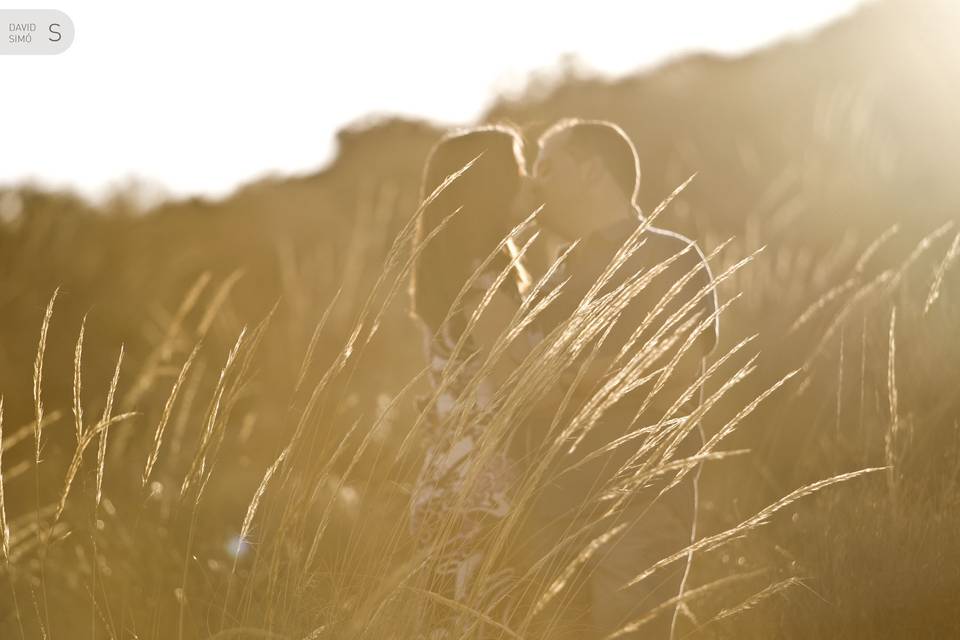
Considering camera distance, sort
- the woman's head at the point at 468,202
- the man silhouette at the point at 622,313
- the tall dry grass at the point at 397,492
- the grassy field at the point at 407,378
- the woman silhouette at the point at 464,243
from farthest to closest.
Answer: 1. the woman's head at the point at 468,202
2. the woman silhouette at the point at 464,243
3. the man silhouette at the point at 622,313
4. the grassy field at the point at 407,378
5. the tall dry grass at the point at 397,492

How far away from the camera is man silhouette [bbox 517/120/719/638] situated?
86.8 inches

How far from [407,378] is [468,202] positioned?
10.6ft

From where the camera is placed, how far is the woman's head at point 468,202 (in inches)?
104

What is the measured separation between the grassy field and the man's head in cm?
42

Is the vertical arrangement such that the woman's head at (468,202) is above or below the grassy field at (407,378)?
above

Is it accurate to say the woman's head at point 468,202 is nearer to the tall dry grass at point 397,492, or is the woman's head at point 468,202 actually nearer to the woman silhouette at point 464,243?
the woman silhouette at point 464,243

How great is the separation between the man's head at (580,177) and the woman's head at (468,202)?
15 cm

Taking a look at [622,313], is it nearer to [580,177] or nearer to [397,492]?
[580,177]

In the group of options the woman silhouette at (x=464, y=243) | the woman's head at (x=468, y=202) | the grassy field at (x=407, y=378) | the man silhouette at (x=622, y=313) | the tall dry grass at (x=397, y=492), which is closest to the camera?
the tall dry grass at (x=397, y=492)

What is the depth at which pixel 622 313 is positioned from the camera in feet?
7.45

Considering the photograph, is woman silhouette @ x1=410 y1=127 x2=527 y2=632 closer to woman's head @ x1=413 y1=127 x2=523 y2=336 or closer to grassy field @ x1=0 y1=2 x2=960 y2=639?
woman's head @ x1=413 y1=127 x2=523 y2=336

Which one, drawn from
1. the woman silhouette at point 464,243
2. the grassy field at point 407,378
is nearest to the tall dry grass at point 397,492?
the grassy field at point 407,378

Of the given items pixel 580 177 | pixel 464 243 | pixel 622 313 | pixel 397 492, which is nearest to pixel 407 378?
pixel 464 243

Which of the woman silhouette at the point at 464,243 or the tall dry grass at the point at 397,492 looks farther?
the woman silhouette at the point at 464,243
